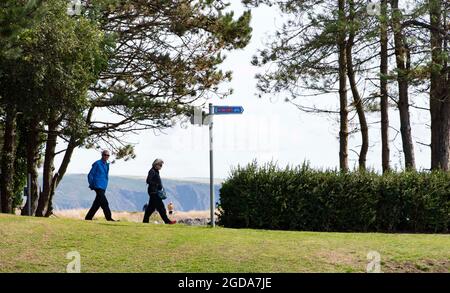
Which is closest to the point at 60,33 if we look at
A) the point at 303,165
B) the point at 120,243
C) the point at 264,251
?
the point at 303,165

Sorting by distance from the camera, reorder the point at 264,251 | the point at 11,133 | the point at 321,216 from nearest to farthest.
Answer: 1. the point at 264,251
2. the point at 321,216
3. the point at 11,133

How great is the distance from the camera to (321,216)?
2005cm

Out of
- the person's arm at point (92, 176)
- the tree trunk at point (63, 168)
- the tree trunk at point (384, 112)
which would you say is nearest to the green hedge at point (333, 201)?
the person's arm at point (92, 176)

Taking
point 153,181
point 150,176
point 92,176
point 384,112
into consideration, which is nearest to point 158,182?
point 153,181

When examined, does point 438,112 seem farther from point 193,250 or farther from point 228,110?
point 193,250

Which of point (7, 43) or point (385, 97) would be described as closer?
point (7, 43)

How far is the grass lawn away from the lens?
45.3 feet

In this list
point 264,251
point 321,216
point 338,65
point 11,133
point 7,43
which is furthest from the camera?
point 11,133

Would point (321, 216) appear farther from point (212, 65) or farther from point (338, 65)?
point (212, 65)

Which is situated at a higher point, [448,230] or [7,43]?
[7,43]

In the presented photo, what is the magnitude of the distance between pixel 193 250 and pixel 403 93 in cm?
1275

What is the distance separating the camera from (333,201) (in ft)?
66.2

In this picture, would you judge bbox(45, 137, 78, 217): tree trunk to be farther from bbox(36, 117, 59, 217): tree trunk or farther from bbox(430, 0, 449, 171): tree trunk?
bbox(430, 0, 449, 171): tree trunk

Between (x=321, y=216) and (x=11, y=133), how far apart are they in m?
14.2
